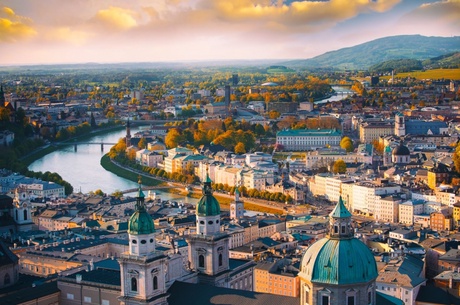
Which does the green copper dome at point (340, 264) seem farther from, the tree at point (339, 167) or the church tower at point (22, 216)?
the tree at point (339, 167)

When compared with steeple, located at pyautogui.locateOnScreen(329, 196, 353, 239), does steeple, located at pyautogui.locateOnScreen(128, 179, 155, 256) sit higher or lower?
lower

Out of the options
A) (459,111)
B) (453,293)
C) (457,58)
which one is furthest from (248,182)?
(457,58)

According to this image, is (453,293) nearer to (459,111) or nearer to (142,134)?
(142,134)

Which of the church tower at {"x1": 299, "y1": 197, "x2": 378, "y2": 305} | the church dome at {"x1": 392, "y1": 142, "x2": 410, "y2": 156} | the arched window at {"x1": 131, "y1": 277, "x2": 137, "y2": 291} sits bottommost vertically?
the church dome at {"x1": 392, "y1": 142, "x2": 410, "y2": 156}

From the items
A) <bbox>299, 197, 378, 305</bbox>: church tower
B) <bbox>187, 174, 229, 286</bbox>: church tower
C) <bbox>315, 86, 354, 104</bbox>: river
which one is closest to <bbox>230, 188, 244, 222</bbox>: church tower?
<bbox>187, 174, 229, 286</bbox>: church tower

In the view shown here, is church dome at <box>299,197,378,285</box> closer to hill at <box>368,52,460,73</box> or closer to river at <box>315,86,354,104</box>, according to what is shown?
river at <box>315,86,354,104</box>

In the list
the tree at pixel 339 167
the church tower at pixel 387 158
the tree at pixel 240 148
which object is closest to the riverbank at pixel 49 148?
the tree at pixel 240 148

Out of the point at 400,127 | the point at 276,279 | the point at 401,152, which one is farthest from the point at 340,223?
the point at 400,127

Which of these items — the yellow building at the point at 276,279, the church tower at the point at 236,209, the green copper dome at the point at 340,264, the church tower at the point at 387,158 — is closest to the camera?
the green copper dome at the point at 340,264
